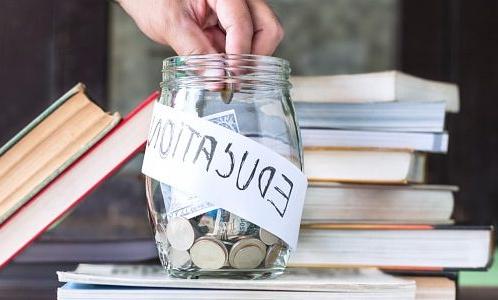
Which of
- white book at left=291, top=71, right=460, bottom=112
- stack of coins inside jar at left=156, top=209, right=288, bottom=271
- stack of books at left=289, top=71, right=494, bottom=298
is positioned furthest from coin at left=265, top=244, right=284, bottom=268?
white book at left=291, top=71, right=460, bottom=112

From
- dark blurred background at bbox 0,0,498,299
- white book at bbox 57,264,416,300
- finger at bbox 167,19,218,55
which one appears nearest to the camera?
white book at bbox 57,264,416,300

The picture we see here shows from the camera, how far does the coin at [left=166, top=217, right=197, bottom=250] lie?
70 centimetres

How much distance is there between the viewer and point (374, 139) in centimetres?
88

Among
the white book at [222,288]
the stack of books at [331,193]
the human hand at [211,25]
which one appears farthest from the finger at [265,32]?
the white book at [222,288]

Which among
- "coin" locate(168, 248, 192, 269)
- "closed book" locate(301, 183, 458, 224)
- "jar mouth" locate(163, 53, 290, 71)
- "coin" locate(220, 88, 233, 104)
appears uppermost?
"jar mouth" locate(163, 53, 290, 71)

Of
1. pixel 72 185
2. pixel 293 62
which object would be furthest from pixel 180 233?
pixel 293 62

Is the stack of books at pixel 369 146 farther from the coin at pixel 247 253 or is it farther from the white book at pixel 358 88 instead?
the coin at pixel 247 253

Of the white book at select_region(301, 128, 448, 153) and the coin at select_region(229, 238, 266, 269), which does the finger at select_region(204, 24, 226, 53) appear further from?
the coin at select_region(229, 238, 266, 269)

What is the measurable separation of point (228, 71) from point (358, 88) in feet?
0.72

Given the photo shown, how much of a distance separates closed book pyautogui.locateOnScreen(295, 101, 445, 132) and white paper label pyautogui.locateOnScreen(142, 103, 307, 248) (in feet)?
0.59

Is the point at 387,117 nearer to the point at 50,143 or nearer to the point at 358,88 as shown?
the point at 358,88

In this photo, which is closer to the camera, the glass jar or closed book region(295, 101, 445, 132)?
the glass jar

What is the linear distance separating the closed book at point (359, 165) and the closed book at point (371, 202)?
0.01 metres

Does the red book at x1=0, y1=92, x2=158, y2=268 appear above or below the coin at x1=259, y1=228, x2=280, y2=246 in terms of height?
above
